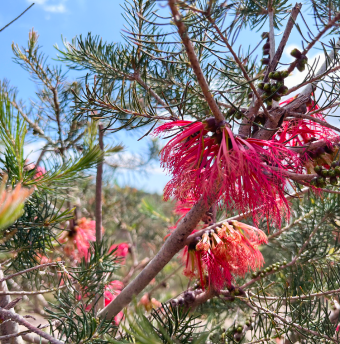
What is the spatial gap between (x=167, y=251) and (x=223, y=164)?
0.19 m

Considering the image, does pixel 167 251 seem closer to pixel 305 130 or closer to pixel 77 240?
pixel 305 130

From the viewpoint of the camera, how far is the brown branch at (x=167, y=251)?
46 centimetres

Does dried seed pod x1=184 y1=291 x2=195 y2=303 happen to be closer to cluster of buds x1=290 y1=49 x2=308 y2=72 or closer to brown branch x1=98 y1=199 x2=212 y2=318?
brown branch x1=98 y1=199 x2=212 y2=318

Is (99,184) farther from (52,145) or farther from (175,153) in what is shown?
(175,153)

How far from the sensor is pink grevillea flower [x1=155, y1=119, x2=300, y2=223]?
415mm

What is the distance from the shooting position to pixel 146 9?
0.56 meters

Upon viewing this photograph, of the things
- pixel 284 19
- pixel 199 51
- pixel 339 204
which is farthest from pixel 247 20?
pixel 339 204

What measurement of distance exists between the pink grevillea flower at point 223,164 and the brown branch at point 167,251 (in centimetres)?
3

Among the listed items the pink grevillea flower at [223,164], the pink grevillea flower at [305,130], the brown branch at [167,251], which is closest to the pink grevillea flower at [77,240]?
the brown branch at [167,251]

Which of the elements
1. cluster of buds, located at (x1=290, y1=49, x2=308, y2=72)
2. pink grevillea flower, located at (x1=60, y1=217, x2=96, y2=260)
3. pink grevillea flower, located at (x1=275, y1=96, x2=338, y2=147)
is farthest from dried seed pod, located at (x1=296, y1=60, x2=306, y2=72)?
pink grevillea flower, located at (x1=60, y1=217, x2=96, y2=260)

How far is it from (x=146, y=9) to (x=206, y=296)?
61 centimetres

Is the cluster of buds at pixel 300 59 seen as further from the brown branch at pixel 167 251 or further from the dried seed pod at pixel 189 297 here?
the dried seed pod at pixel 189 297

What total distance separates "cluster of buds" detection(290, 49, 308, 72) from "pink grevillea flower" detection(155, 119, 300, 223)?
4.7 inches

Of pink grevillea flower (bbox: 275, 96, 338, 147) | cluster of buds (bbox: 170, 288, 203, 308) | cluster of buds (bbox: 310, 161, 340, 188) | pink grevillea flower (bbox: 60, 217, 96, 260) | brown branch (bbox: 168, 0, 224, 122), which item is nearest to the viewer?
brown branch (bbox: 168, 0, 224, 122)
